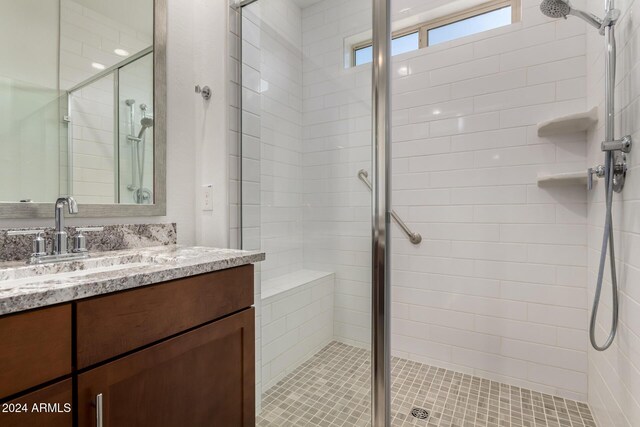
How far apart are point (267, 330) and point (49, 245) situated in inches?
38.9

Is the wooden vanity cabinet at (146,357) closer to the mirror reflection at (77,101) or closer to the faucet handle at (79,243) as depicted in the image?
the faucet handle at (79,243)

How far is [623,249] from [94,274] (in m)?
1.73

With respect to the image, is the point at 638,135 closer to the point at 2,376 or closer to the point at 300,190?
the point at 300,190

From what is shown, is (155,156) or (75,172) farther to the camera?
(155,156)

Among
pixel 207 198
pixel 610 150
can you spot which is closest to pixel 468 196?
pixel 610 150

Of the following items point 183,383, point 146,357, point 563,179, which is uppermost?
point 563,179

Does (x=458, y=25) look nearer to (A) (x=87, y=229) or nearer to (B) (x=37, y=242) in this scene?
(A) (x=87, y=229)

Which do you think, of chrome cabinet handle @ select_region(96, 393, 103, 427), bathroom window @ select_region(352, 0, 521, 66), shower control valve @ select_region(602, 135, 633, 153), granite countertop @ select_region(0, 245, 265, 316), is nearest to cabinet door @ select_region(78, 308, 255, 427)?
chrome cabinet handle @ select_region(96, 393, 103, 427)

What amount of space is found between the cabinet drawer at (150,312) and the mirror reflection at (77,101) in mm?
598

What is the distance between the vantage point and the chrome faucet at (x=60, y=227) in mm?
969

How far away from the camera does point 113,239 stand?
1.17 meters

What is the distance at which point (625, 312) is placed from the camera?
3.69 ft

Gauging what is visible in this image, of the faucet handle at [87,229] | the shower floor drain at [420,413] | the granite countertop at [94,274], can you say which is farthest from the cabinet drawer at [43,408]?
the shower floor drain at [420,413]

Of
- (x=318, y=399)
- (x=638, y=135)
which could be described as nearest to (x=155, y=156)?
(x=318, y=399)
